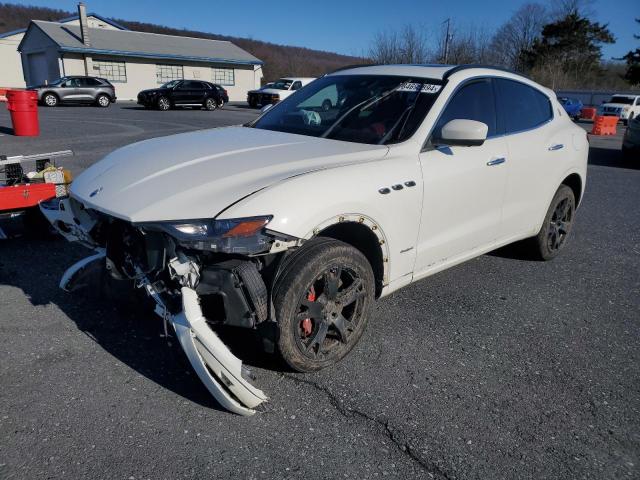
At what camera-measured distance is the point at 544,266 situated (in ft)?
16.6

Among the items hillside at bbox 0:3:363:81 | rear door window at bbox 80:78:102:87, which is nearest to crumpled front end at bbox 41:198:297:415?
rear door window at bbox 80:78:102:87

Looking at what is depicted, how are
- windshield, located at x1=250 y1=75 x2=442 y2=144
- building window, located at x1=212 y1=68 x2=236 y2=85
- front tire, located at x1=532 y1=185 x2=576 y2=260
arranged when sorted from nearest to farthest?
windshield, located at x1=250 y1=75 x2=442 y2=144 → front tire, located at x1=532 y1=185 x2=576 y2=260 → building window, located at x1=212 y1=68 x2=236 y2=85

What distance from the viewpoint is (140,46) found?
3825 centimetres

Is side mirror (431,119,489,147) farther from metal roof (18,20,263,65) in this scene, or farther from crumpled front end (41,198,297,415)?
metal roof (18,20,263,65)

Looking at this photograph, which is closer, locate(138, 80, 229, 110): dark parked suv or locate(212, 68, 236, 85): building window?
locate(138, 80, 229, 110): dark parked suv

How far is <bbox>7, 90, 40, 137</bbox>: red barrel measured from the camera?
13570mm

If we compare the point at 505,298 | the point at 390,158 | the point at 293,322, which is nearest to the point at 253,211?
the point at 293,322

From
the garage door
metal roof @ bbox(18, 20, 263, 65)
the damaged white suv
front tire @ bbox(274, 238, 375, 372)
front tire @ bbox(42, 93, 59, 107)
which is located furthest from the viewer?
the garage door

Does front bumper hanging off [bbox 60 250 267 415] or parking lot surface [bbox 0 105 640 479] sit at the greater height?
front bumper hanging off [bbox 60 250 267 415]

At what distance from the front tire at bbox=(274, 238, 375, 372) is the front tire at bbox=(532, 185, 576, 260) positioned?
7.98 ft

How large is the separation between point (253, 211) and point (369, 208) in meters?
0.75

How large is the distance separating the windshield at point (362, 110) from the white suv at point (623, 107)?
105ft

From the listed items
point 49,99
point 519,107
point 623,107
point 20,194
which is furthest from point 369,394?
point 623,107

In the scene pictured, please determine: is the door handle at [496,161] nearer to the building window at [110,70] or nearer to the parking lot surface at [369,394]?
the parking lot surface at [369,394]
